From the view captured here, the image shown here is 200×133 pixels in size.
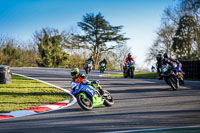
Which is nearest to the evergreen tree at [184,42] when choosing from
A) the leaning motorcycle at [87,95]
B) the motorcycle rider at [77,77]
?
the leaning motorcycle at [87,95]

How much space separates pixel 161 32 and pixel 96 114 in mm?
42546

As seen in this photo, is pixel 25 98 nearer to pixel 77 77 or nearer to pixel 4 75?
pixel 77 77

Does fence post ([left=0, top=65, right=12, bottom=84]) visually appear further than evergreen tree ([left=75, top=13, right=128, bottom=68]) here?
No

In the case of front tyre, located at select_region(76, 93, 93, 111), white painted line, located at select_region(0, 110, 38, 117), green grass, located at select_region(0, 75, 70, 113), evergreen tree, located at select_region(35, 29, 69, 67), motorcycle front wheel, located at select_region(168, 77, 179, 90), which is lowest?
white painted line, located at select_region(0, 110, 38, 117)

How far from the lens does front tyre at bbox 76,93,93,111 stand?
8000 millimetres

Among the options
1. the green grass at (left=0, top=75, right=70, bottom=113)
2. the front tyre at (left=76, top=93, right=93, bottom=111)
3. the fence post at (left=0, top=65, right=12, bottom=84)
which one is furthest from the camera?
the fence post at (left=0, top=65, right=12, bottom=84)

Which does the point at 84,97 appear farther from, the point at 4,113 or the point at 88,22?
the point at 88,22

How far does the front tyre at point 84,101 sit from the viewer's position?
26.2ft

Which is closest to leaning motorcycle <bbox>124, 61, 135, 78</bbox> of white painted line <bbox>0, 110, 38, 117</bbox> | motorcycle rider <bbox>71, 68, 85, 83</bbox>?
motorcycle rider <bbox>71, 68, 85, 83</bbox>

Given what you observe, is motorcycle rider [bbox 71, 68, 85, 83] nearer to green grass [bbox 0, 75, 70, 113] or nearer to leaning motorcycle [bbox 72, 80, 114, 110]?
leaning motorcycle [bbox 72, 80, 114, 110]

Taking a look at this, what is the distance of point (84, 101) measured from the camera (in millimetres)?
8203

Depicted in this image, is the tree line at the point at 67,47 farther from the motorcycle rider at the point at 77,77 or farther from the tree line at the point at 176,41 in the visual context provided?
the motorcycle rider at the point at 77,77

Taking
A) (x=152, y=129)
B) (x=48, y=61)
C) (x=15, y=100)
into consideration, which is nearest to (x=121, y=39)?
(x=48, y=61)

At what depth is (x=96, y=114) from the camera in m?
7.44
